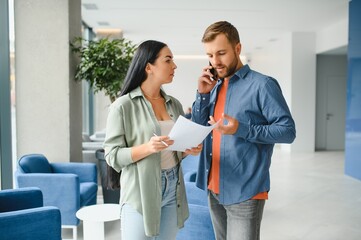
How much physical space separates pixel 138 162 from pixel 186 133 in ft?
0.95

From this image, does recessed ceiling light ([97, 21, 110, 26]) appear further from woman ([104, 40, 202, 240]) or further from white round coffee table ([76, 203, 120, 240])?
woman ([104, 40, 202, 240])

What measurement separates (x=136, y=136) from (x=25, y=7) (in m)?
3.79

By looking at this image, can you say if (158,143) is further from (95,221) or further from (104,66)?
(104,66)

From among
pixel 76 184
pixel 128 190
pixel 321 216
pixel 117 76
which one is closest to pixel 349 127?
pixel 321 216

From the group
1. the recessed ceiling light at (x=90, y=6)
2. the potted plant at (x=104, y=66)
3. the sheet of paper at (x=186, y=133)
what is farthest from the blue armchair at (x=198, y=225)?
the recessed ceiling light at (x=90, y=6)

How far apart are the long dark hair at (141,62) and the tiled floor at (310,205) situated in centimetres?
258

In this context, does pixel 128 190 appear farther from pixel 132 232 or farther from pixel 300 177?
pixel 300 177

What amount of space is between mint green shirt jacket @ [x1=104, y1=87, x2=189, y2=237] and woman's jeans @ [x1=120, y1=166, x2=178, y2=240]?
0.05 meters

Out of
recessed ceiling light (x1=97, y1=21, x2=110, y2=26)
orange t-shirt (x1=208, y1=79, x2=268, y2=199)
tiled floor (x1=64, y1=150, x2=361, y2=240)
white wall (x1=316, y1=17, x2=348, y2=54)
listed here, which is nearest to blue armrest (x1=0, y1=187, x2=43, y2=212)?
tiled floor (x1=64, y1=150, x2=361, y2=240)

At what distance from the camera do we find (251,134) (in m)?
1.74

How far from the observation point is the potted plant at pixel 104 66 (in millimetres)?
5066

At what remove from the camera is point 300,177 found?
24.6 feet

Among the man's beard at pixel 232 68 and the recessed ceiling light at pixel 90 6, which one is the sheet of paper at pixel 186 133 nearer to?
the man's beard at pixel 232 68

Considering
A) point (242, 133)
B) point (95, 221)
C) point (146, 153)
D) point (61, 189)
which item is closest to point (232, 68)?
point (242, 133)
